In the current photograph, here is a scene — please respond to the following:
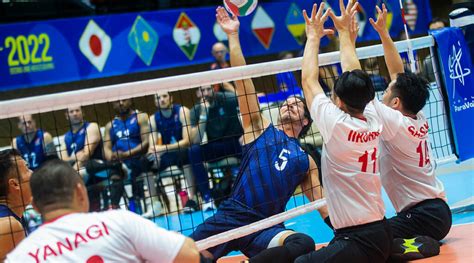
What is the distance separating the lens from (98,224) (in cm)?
276

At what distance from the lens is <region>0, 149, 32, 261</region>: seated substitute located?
13.1 ft

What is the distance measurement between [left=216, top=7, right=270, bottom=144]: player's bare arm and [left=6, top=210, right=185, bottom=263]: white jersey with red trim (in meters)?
2.30

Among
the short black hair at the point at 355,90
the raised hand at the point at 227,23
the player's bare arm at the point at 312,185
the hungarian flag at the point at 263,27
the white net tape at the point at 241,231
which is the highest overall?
the hungarian flag at the point at 263,27

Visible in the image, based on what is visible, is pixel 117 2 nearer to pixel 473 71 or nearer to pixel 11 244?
pixel 473 71

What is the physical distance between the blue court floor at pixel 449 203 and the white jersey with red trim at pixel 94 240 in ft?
8.57

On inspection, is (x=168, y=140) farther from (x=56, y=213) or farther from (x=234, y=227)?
(x=56, y=213)

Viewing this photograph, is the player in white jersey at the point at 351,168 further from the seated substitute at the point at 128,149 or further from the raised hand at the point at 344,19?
the seated substitute at the point at 128,149

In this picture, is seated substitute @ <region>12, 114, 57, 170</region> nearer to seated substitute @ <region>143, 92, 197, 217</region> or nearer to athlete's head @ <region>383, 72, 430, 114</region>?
seated substitute @ <region>143, 92, 197, 217</region>

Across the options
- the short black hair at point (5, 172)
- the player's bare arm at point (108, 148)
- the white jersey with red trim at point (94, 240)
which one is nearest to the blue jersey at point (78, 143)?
the player's bare arm at point (108, 148)

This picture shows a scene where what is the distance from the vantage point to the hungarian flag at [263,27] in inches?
481

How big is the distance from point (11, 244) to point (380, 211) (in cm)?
208

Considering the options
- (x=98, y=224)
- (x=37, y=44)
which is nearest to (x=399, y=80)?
(x=98, y=224)

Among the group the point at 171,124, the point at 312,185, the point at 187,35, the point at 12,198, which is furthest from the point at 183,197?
the point at 12,198

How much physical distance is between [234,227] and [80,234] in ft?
7.10
